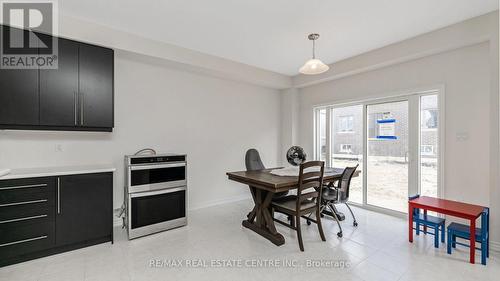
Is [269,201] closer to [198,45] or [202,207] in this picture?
[202,207]

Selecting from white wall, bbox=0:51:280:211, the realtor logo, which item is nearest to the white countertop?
white wall, bbox=0:51:280:211

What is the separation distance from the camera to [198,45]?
3.26 metres

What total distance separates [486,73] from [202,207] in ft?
14.3

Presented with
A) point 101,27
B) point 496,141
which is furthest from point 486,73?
point 101,27

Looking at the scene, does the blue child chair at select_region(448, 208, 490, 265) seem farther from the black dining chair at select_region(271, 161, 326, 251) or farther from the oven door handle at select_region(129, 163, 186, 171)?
the oven door handle at select_region(129, 163, 186, 171)

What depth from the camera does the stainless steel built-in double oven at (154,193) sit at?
8.69ft

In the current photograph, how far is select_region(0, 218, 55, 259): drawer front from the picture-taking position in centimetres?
207

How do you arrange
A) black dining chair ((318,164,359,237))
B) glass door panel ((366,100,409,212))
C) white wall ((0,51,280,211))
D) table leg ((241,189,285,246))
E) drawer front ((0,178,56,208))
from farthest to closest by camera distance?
1. glass door panel ((366,100,409,212))
2. black dining chair ((318,164,359,237))
3. white wall ((0,51,280,211))
4. table leg ((241,189,285,246))
5. drawer front ((0,178,56,208))

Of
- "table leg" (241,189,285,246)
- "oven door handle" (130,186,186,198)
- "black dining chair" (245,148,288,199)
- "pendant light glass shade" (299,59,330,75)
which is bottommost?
"table leg" (241,189,285,246)

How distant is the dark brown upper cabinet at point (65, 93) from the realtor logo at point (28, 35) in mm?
57

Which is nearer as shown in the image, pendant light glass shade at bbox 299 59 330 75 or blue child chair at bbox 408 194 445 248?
blue child chair at bbox 408 194 445 248

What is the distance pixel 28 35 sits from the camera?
7.55ft

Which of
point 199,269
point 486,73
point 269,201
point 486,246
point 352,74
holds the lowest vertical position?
point 199,269

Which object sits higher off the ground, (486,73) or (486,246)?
(486,73)
